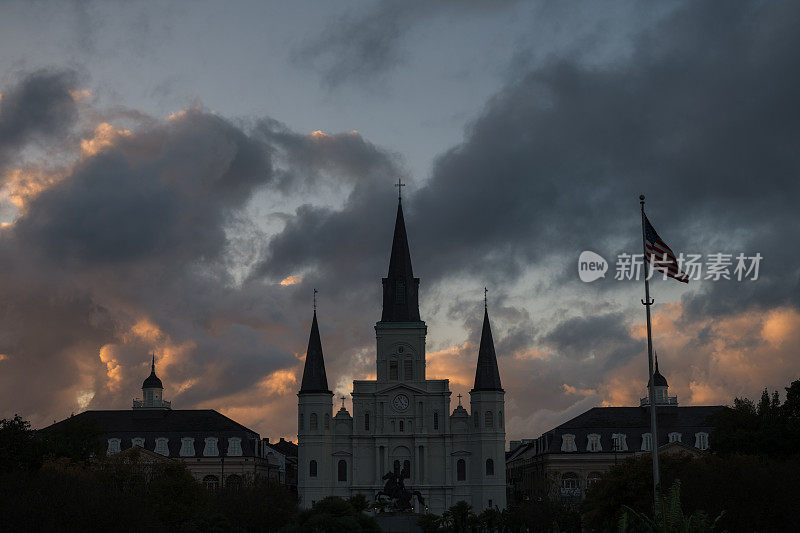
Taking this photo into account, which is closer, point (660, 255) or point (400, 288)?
point (660, 255)

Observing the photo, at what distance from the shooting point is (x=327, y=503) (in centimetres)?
3628

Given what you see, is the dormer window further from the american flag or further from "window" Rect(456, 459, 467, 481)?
the american flag

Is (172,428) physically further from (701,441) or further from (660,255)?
(660,255)

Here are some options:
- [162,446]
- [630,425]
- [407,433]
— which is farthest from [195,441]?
[630,425]

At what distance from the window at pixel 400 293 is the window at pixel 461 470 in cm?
1909

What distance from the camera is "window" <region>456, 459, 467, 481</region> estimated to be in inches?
4188

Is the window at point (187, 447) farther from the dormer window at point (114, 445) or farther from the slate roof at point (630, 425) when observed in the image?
the slate roof at point (630, 425)

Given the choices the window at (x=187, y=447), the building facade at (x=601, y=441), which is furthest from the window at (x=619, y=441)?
the window at (x=187, y=447)

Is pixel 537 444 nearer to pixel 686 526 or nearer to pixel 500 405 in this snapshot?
pixel 500 405

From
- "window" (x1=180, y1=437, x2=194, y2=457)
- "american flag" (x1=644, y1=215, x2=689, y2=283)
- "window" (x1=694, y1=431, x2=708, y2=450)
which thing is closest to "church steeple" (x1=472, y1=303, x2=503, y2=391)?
"window" (x1=694, y1=431, x2=708, y2=450)

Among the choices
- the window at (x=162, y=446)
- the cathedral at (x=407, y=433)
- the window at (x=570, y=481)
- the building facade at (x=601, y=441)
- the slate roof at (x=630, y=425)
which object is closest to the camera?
the cathedral at (x=407, y=433)

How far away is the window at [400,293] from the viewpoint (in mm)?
113062

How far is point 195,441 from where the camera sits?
11462cm

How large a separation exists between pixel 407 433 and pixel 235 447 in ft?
69.3
